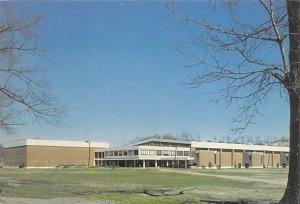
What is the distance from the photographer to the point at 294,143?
11898 mm

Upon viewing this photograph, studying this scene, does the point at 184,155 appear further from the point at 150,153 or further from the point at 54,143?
the point at 54,143

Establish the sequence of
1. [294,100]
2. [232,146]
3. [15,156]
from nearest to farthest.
Result: [294,100] < [15,156] < [232,146]

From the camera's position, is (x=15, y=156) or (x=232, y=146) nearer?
(x=15, y=156)

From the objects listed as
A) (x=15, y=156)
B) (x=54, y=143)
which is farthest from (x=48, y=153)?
(x=15, y=156)

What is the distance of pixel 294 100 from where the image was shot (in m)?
11.9

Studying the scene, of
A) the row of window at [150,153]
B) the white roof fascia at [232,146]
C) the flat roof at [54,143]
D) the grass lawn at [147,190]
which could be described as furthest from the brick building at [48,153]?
the grass lawn at [147,190]

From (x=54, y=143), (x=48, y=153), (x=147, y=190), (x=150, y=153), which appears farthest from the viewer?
(x=54, y=143)

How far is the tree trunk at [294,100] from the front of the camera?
1120 centimetres

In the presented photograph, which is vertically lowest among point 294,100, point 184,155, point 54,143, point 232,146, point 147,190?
point 184,155

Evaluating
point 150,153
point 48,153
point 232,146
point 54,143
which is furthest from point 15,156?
point 232,146

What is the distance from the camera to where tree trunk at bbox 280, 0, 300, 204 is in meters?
11.2

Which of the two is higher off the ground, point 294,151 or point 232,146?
point 294,151

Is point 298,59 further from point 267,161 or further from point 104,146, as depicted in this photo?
point 267,161

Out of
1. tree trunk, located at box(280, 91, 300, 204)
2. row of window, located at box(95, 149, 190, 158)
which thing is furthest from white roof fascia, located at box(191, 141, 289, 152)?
tree trunk, located at box(280, 91, 300, 204)
